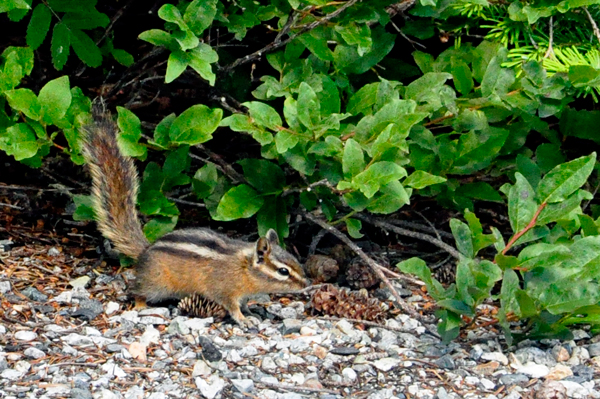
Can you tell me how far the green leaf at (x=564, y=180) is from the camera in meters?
3.26

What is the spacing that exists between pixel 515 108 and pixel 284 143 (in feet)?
3.43

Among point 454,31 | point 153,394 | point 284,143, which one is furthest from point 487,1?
point 153,394

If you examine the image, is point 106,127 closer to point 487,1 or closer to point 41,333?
point 41,333

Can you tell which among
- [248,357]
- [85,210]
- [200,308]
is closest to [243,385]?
[248,357]

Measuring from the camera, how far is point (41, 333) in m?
3.41

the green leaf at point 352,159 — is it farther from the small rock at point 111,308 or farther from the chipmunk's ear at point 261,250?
the small rock at point 111,308

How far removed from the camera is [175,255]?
3.86 meters

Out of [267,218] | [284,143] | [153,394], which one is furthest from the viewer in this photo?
[267,218]

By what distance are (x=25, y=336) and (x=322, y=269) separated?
1.38m

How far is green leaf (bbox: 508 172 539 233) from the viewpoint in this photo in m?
3.30

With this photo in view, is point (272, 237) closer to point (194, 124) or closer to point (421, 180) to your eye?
point (194, 124)

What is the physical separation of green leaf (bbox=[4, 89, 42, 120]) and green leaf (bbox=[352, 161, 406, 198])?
4.19 feet

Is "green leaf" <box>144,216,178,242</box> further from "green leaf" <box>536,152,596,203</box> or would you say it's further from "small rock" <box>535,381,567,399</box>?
"small rock" <box>535,381,567,399</box>

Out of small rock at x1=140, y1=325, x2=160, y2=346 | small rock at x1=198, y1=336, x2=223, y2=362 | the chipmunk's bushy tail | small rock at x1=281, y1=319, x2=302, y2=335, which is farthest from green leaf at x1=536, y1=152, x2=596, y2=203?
the chipmunk's bushy tail
